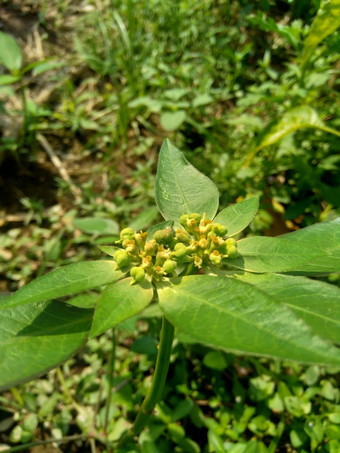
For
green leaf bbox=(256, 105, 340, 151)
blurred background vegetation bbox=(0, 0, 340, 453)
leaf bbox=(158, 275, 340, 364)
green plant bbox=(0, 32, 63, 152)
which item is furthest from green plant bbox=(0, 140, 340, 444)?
green plant bbox=(0, 32, 63, 152)

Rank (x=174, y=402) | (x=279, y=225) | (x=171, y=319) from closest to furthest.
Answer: (x=171, y=319) → (x=174, y=402) → (x=279, y=225)

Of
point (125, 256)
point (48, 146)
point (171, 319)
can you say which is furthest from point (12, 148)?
point (171, 319)

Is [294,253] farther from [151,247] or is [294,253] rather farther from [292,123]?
[292,123]

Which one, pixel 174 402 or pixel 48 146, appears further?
pixel 48 146

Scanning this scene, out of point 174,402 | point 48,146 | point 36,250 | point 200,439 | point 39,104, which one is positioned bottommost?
point 200,439

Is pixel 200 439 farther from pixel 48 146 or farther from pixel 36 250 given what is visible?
pixel 48 146

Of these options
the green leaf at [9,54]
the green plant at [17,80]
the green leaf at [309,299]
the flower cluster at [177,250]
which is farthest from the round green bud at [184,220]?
the green leaf at [9,54]
